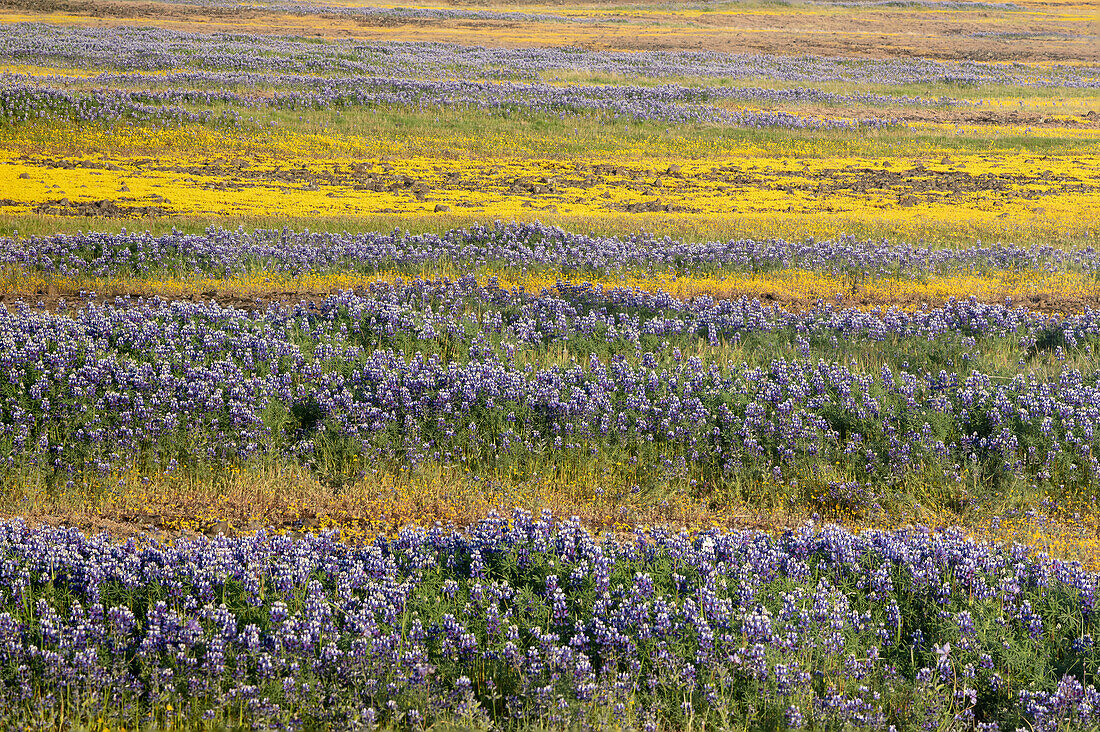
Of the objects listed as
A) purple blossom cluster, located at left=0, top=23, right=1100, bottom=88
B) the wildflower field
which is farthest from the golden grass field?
purple blossom cluster, located at left=0, top=23, right=1100, bottom=88

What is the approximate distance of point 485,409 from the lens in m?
8.77

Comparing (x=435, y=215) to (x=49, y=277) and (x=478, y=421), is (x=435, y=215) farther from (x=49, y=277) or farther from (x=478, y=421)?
(x=478, y=421)

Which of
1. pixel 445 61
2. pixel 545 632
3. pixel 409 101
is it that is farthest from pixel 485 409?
pixel 445 61

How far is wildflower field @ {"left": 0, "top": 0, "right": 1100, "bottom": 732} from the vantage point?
4.91 m

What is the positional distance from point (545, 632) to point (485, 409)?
12.0ft

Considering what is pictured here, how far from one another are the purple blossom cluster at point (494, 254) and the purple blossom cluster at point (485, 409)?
156 inches

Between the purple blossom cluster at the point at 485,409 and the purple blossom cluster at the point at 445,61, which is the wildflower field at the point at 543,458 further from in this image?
the purple blossom cluster at the point at 445,61

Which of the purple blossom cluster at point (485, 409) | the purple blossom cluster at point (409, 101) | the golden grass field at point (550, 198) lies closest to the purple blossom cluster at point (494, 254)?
the golden grass field at point (550, 198)

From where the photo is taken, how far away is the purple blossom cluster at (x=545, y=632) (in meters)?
4.73

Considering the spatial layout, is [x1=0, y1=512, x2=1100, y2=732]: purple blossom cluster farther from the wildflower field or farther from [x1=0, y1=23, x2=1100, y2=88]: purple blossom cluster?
[x1=0, y1=23, x2=1100, y2=88]: purple blossom cluster

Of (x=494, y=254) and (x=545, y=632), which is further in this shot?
(x=494, y=254)

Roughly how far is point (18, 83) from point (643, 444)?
31.6 metres

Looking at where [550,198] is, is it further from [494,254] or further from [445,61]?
[445,61]

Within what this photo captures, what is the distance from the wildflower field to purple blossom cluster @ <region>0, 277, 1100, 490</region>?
1.7 inches
